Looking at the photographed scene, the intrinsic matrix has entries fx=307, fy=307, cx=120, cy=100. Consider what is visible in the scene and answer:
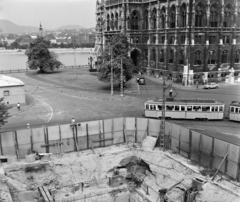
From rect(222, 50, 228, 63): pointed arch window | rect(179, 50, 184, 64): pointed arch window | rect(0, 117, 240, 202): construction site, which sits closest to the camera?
rect(0, 117, 240, 202): construction site

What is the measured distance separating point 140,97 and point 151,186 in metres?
31.6

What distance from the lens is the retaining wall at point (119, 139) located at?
2833 cm

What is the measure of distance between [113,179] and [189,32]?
4795 cm

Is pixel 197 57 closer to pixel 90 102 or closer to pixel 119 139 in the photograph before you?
pixel 90 102

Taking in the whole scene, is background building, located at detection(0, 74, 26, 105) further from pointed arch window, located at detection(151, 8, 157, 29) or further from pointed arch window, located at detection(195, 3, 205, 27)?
pointed arch window, located at detection(151, 8, 157, 29)

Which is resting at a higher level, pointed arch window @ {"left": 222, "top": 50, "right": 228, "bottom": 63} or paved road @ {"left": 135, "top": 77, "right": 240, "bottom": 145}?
pointed arch window @ {"left": 222, "top": 50, "right": 228, "bottom": 63}

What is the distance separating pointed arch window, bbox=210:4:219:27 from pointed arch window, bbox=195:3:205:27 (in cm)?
264

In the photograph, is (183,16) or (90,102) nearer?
(90,102)

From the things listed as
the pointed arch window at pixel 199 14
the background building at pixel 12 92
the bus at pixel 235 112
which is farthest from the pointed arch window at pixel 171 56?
the background building at pixel 12 92

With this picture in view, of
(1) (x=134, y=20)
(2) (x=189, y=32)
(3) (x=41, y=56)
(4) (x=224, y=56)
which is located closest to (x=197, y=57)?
(2) (x=189, y=32)

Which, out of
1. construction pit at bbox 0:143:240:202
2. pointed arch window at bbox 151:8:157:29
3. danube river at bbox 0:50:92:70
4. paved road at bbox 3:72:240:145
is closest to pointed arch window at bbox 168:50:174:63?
paved road at bbox 3:72:240:145

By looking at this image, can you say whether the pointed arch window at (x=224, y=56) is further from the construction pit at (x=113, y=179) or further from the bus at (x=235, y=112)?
the construction pit at (x=113, y=179)

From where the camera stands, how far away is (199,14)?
67062 mm

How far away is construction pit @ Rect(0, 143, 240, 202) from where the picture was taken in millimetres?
24422
